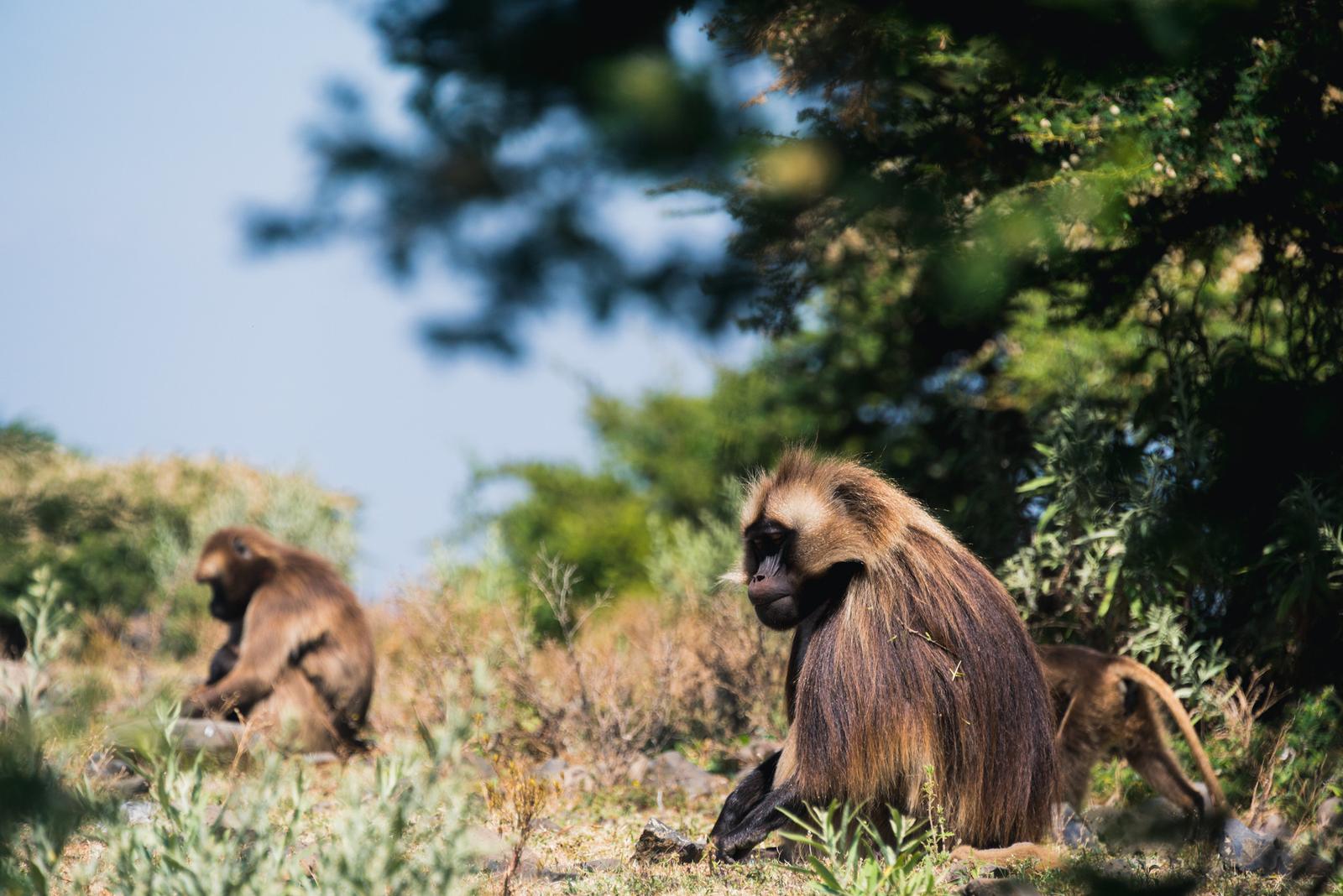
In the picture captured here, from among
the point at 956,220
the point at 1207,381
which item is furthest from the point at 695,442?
the point at 956,220

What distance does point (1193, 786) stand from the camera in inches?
281

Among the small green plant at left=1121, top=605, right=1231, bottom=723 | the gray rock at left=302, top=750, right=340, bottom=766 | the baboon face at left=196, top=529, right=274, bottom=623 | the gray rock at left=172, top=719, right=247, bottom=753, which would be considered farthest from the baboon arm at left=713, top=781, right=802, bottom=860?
the baboon face at left=196, top=529, right=274, bottom=623

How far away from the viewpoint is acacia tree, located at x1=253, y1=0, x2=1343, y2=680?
2.90 m

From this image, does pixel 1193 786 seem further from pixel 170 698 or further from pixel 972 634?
pixel 170 698

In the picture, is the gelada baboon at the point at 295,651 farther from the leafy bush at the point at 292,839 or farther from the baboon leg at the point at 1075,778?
the leafy bush at the point at 292,839

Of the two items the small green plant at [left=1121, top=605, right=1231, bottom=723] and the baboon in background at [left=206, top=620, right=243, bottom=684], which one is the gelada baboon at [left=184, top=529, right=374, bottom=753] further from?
the small green plant at [left=1121, top=605, right=1231, bottom=723]

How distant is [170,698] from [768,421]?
10320 mm

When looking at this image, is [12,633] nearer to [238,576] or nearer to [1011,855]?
[238,576]

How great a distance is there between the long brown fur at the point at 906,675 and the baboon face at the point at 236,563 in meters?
5.15

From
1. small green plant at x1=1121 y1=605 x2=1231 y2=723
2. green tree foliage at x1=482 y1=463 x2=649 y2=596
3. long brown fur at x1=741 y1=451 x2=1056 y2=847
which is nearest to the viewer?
long brown fur at x1=741 y1=451 x2=1056 y2=847

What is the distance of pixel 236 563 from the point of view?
964cm

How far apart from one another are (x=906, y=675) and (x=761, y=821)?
81 centimetres

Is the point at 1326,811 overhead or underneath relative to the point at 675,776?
underneath

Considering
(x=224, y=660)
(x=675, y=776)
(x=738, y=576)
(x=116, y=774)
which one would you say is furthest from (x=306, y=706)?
(x=738, y=576)
